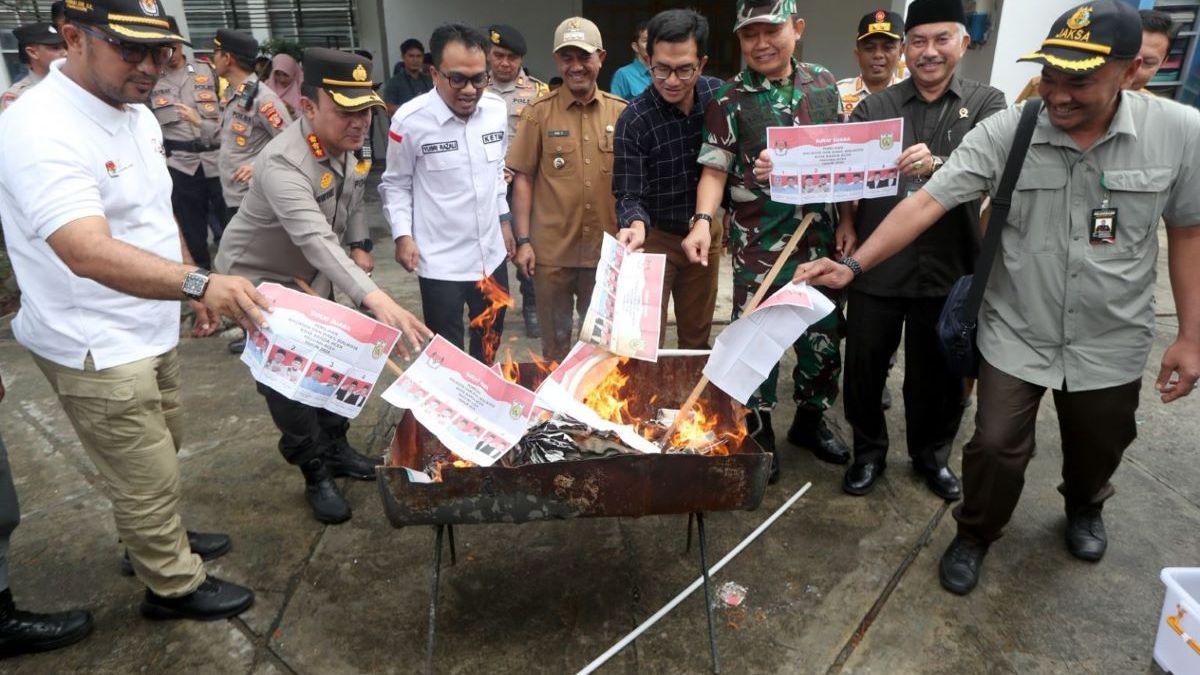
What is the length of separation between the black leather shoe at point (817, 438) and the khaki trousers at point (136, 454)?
9.95ft

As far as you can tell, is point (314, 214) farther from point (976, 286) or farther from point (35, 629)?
point (976, 286)

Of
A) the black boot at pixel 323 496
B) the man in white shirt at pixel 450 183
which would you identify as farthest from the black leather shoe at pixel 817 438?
the black boot at pixel 323 496

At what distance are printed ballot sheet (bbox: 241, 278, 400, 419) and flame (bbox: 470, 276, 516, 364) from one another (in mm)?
1706

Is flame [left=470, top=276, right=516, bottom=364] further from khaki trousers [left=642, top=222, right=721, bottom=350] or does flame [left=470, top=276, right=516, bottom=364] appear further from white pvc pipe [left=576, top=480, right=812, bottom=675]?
white pvc pipe [left=576, top=480, right=812, bottom=675]

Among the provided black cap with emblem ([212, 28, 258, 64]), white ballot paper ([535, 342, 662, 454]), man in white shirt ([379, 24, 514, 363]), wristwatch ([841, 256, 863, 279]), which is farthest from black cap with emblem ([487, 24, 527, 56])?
wristwatch ([841, 256, 863, 279])

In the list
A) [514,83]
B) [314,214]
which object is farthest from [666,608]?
[514,83]

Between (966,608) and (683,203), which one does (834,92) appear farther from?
(966,608)

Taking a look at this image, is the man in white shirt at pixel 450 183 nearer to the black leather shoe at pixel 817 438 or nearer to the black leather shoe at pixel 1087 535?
the black leather shoe at pixel 817 438

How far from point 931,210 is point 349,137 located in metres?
2.46

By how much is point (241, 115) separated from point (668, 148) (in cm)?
358

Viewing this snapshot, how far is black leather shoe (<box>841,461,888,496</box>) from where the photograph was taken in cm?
364

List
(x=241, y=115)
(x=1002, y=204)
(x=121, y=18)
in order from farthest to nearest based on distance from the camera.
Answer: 1. (x=241, y=115)
2. (x=1002, y=204)
3. (x=121, y=18)

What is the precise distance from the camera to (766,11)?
3090 millimetres

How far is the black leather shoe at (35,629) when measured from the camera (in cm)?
263
